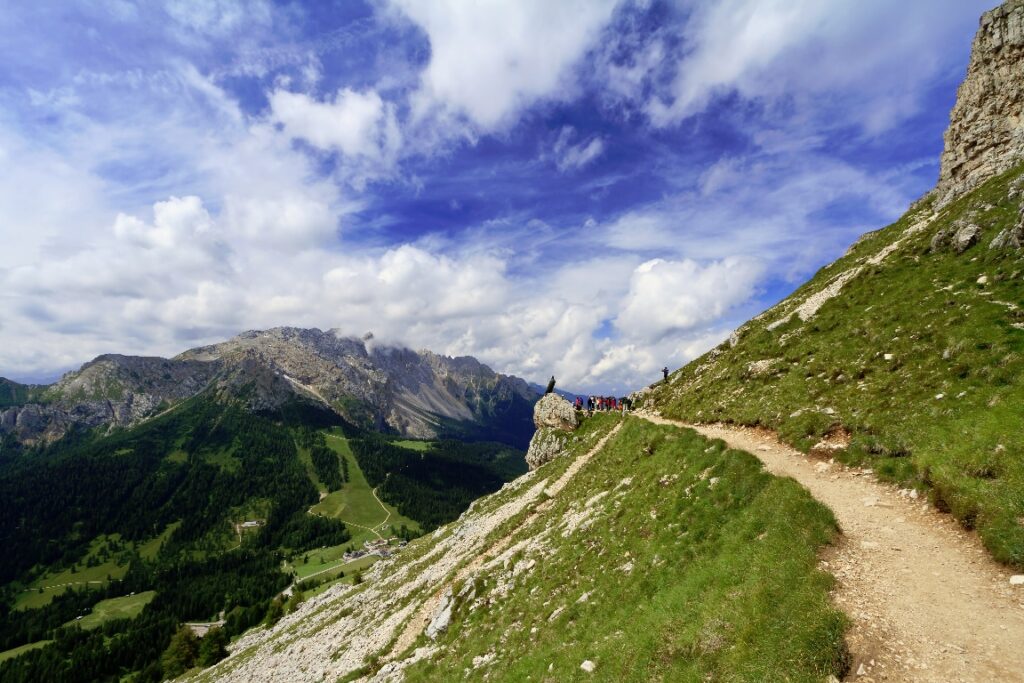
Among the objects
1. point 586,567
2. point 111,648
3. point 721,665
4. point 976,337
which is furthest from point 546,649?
point 111,648

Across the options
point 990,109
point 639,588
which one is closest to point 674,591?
point 639,588

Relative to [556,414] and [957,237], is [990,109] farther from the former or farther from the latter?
[556,414]

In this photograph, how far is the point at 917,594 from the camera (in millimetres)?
15211

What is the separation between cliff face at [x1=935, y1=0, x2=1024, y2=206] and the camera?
2290 inches

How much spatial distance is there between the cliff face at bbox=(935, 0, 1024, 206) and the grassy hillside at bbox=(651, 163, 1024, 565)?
11531 millimetres

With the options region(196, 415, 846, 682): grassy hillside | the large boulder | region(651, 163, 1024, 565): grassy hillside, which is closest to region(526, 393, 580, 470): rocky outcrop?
the large boulder

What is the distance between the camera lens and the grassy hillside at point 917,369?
63.5ft

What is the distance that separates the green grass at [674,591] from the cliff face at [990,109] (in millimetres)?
59570

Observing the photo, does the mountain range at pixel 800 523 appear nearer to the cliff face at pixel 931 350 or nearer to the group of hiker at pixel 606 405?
the cliff face at pixel 931 350

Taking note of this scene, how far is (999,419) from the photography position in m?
20.5

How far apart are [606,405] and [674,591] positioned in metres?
60.3

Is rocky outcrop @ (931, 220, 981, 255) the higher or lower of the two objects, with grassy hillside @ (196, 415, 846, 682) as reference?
higher

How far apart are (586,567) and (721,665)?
1235 cm

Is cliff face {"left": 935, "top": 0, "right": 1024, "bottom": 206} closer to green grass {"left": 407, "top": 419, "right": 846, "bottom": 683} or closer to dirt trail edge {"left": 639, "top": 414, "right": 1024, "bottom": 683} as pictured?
green grass {"left": 407, "top": 419, "right": 846, "bottom": 683}
